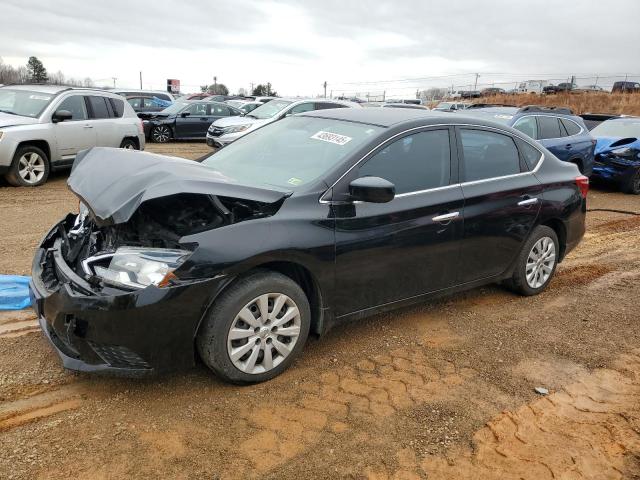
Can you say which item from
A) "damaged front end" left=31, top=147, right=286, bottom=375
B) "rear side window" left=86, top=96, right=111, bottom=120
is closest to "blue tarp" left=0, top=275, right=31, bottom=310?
"damaged front end" left=31, top=147, right=286, bottom=375

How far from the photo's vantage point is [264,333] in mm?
3236

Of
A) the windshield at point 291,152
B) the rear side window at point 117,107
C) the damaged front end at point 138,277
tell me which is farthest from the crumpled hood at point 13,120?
the damaged front end at point 138,277

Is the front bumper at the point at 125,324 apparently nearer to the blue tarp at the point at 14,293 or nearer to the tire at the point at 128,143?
the blue tarp at the point at 14,293

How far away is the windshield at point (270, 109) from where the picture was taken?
533 inches

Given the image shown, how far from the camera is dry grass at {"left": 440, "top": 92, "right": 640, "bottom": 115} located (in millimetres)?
35562

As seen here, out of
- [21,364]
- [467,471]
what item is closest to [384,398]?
[467,471]

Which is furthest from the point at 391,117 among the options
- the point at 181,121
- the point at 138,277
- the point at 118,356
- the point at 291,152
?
the point at 181,121

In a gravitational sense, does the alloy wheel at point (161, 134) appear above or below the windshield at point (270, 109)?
below

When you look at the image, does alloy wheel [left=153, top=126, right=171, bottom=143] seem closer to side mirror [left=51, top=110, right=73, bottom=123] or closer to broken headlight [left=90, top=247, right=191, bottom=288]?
side mirror [left=51, top=110, right=73, bottom=123]

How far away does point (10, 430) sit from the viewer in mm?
2787

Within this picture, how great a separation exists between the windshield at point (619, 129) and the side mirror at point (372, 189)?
10.7 meters

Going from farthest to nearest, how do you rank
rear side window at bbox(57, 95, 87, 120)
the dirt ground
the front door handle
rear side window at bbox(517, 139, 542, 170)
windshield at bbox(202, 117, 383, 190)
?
rear side window at bbox(57, 95, 87, 120) → rear side window at bbox(517, 139, 542, 170) → the front door handle → windshield at bbox(202, 117, 383, 190) → the dirt ground

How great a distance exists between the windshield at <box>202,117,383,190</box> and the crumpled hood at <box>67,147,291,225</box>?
38 centimetres

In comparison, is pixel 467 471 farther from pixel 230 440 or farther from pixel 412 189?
Result: pixel 412 189
